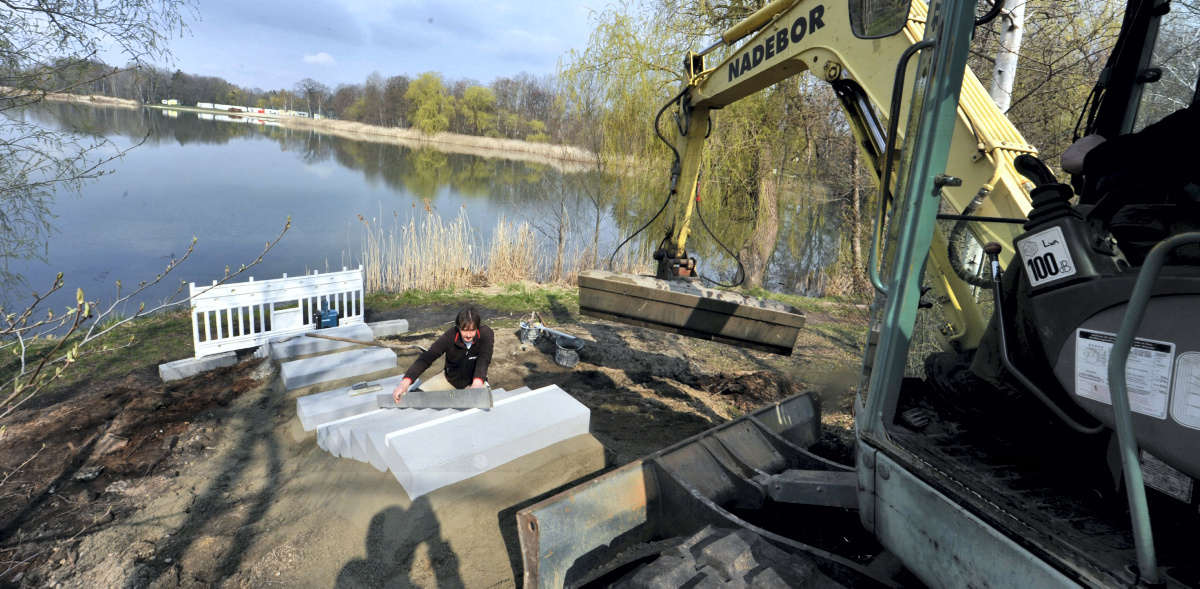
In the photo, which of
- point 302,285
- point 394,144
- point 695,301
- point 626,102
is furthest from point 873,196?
point 394,144

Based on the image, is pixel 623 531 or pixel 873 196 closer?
pixel 623 531

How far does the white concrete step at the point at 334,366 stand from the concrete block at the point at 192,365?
1.26 m

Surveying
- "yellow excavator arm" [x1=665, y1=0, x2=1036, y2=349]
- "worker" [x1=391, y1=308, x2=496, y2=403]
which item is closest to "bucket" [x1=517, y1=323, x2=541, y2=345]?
"worker" [x1=391, y1=308, x2=496, y2=403]

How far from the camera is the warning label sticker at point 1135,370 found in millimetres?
1362

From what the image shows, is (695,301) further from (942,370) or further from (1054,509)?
(1054,509)

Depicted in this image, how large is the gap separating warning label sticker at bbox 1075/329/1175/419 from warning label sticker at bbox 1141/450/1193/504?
17 centimetres

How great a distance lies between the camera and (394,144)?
43562 mm

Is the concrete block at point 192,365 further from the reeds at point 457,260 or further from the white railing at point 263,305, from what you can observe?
the reeds at point 457,260

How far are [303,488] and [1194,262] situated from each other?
474 centimetres

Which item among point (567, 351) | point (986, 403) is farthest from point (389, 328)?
point (986, 403)

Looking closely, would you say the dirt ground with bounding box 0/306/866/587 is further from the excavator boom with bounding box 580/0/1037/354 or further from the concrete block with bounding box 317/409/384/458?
the excavator boom with bounding box 580/0/1037/354

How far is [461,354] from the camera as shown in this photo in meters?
5.56

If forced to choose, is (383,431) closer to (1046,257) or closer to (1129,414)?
(1046,257)

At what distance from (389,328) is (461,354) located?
3.08 meters
